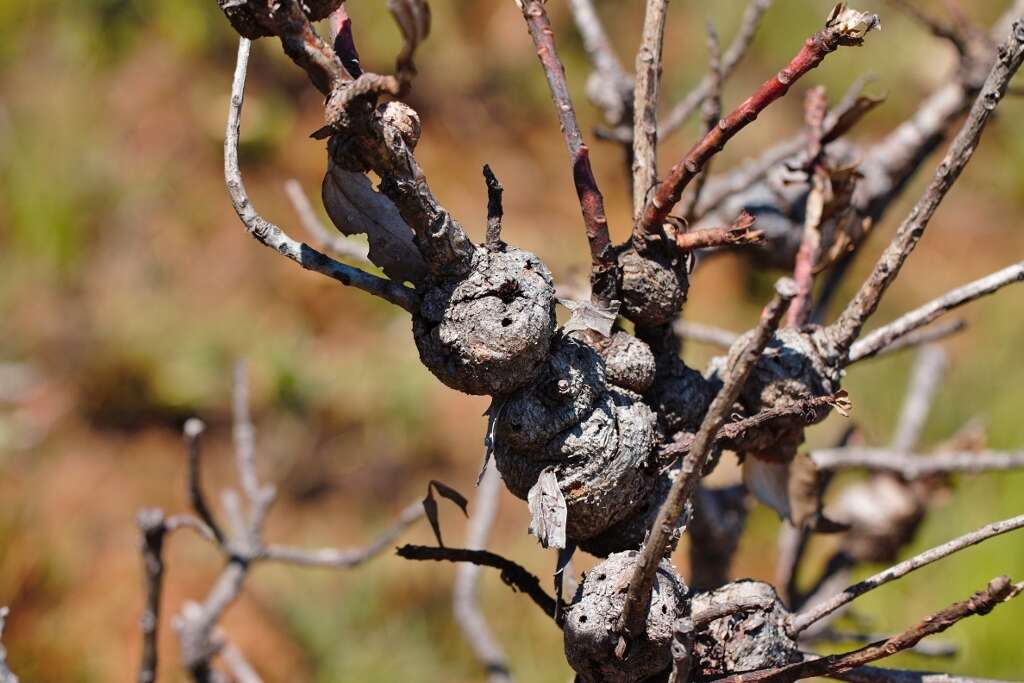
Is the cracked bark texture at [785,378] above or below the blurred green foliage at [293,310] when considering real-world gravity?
below

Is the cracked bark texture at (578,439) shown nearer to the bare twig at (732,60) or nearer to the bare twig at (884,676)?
the bare twig at (884,676)

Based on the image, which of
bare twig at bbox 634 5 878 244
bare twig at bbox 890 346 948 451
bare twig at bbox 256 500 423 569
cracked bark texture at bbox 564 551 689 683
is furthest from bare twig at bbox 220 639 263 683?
bare twig at bbox 890 346 948 451

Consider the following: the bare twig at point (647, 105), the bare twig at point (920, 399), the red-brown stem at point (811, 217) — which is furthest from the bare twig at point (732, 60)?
the bare twig at point (920, 399)

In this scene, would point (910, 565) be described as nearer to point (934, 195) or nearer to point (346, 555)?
point (934, 195)

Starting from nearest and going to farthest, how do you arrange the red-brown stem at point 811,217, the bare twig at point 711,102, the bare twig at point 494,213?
the bare twig at point 494,213 → the red-brown stem at point 811,217 → the bare twig at point 711,102

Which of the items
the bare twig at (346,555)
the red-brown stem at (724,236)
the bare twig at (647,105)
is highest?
the bare twig at (647,105)

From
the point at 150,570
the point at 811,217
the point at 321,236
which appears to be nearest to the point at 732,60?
the point at 811,217

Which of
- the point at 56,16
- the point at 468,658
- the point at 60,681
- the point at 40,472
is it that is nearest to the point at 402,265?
the point at 60,681

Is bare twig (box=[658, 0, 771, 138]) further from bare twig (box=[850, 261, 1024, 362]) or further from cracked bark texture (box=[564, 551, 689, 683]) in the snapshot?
cracked bark texture (box=[564, 551, 689, 683])

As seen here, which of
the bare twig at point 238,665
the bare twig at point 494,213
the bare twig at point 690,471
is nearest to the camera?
the bare twig at point 690,471
